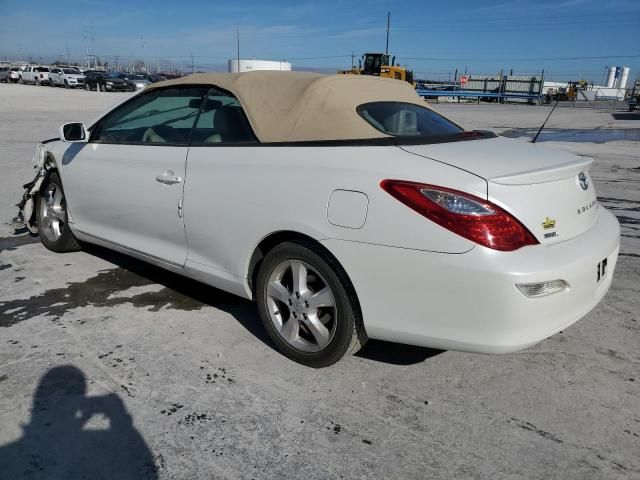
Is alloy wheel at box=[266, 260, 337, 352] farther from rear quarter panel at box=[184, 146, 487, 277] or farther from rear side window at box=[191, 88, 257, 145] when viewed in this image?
rear side window at box=[191, 88, 257, 145]

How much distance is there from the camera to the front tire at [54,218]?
4.58 metres

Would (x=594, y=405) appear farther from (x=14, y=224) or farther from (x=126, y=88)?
(x=126, y=88)

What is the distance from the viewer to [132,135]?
396cm

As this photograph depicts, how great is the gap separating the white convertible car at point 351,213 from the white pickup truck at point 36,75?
49078mm

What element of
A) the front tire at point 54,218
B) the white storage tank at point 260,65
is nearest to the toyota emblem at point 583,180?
the front tire at point 54,218

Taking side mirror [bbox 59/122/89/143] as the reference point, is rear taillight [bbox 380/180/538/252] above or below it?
below

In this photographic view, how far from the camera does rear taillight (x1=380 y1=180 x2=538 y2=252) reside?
2.24m

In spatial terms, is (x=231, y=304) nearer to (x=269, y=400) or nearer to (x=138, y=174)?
(x=138, y=174)

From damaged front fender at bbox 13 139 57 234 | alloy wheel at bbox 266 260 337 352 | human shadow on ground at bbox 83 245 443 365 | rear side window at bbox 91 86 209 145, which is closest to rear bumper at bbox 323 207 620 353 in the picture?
alloy wheel at bbox 266 260 337 352

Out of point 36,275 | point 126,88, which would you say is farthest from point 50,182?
point 126,88

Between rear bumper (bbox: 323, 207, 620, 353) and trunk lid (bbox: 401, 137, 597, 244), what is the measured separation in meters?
0.11

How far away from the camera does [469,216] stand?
7.39 feet

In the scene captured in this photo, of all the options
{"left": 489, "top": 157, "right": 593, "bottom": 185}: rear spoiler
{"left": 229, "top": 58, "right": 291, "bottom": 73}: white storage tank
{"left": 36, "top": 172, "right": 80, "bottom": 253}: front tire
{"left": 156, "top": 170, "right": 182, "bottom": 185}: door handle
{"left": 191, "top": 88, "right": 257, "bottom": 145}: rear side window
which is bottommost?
{"left": 36, "top": 172, "right": 80, "bottom": 253}: front tire

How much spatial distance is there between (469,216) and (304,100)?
1353 mm
